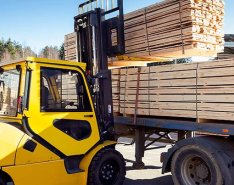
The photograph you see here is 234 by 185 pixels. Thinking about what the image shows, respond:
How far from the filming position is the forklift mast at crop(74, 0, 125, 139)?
6504 millimetres

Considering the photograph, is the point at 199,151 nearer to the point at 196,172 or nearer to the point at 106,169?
the point at 196,172

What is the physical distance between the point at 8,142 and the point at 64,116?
103cm

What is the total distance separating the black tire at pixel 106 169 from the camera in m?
5.91

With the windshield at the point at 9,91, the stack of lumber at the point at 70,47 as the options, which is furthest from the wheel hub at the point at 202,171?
the stack of lumber at the point at 70,47

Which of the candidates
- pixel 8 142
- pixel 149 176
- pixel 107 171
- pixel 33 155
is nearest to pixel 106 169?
pixel 107 171

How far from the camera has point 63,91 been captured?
18.9ft

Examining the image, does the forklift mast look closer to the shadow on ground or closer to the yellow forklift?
the yellow forklift

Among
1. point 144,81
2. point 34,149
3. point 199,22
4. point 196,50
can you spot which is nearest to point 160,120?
point 144,81

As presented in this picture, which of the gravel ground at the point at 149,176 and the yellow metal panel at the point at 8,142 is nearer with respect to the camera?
the yellow metal panel at the point at 8,142

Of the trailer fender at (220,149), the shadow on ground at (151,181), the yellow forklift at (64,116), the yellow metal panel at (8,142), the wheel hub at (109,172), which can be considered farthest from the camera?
the shadow on ground at (151,181)

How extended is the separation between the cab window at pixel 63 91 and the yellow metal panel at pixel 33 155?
0.58 metres

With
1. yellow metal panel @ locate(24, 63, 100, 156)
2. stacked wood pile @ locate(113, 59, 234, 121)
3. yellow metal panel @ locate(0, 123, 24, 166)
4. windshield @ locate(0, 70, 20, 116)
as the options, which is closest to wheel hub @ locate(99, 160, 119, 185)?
yellow metal panel @ locate(24, 63, 100, 156)

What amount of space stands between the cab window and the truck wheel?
5.50 feet

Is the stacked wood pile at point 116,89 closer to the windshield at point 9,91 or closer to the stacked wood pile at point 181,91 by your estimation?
the stacked wood pile at point 181,91
